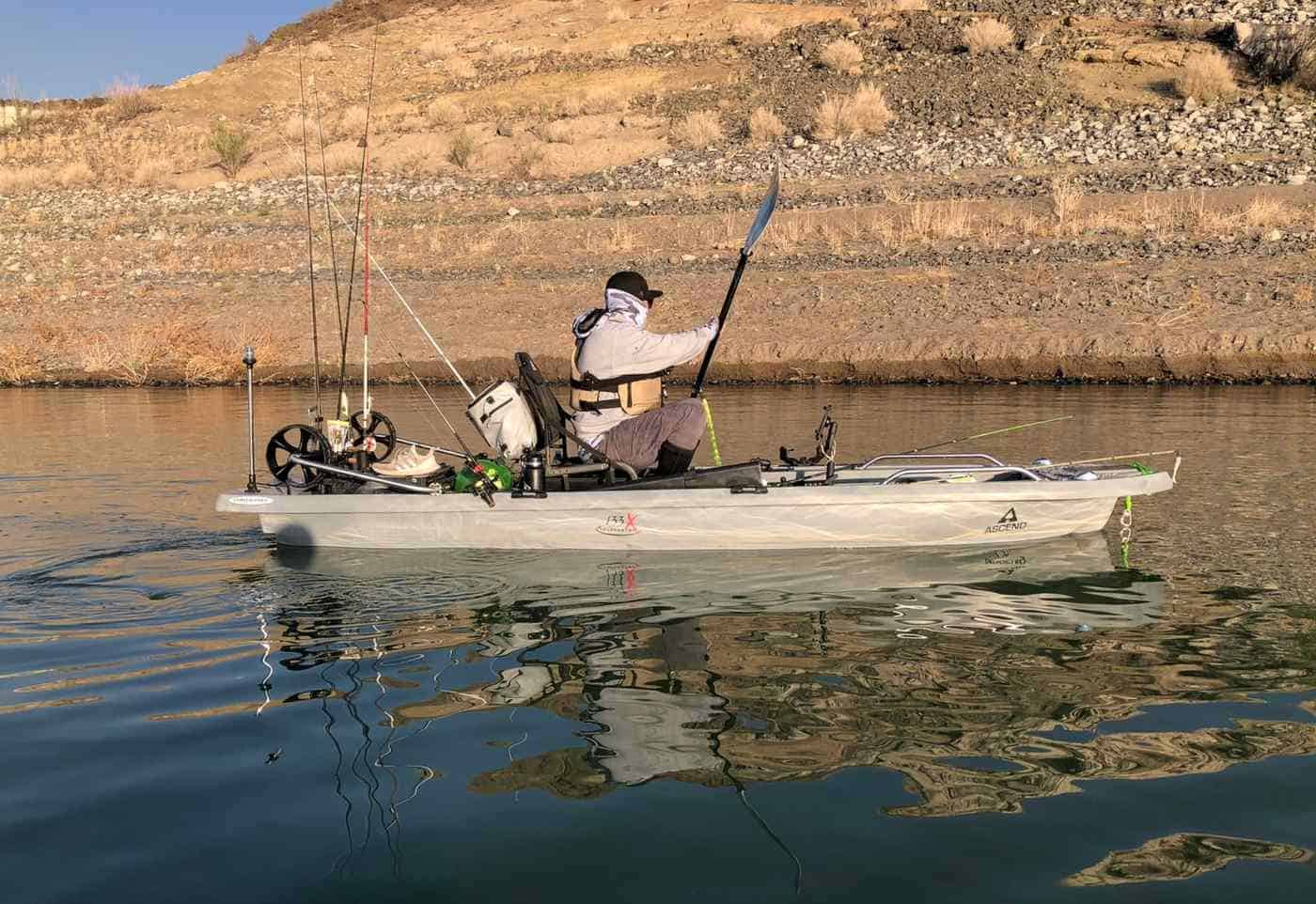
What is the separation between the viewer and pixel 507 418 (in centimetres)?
921

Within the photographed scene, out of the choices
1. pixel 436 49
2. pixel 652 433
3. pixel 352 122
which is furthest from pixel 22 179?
pixel 652 433

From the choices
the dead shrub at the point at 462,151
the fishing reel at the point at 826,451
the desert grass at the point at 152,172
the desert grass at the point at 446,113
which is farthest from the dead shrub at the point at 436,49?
the fishing reel at the point at 826,451

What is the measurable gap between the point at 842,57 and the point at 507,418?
3210 cm

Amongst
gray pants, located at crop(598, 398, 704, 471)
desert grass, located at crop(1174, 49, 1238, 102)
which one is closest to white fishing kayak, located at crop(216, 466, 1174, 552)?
gray pants, located at crop(598, 398, 704, 471)

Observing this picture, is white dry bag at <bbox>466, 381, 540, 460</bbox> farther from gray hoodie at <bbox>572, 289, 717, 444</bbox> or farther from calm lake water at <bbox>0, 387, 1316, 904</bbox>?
calm lake water at <bbox>0, 387, 1316, 904</bbox>

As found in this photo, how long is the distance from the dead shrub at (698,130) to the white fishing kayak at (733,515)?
27.5 m

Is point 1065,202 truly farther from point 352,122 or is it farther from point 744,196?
point 352,122

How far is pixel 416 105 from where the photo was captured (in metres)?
42.9

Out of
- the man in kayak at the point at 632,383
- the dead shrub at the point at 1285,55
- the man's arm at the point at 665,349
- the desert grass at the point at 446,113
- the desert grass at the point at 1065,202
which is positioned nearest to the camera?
the man's arm at the point at 665,349

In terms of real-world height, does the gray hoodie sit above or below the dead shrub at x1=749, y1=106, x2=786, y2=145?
below

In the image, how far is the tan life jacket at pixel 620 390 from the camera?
9.15 meters

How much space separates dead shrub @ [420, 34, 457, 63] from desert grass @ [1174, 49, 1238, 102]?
83.8ft

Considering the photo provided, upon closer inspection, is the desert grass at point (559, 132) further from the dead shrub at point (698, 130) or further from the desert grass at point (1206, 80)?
the desert grass at point (1206, 80)

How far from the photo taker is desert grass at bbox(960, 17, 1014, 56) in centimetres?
3753
